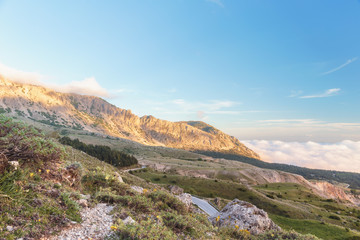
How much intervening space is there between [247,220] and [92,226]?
612 inches

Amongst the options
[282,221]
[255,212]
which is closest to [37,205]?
[255,212]

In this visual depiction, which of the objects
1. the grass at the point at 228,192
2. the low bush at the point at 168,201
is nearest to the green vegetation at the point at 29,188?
the low bush at the point at 168,201

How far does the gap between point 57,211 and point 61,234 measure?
1.35m

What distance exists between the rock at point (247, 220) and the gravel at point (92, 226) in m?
11.0

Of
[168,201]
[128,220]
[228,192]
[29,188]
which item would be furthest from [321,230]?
[29,188]

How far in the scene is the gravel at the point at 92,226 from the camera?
6.59 meters

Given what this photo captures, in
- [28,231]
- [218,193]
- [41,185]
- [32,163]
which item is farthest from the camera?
[218,193]

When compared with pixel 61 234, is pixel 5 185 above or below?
above

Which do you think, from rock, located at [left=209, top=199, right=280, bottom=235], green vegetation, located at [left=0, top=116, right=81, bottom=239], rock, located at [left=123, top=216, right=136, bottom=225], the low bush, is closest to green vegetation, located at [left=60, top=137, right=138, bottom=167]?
rock, located at [left=209, top=199, right=280, bottom=235]

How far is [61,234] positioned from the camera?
6.48 m

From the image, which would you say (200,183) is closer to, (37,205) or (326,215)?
(326,215)

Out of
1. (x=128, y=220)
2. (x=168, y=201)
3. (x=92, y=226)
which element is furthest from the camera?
(x=168, y=201)

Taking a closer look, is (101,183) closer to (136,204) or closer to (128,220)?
(136,204)

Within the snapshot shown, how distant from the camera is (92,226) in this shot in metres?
7.54
